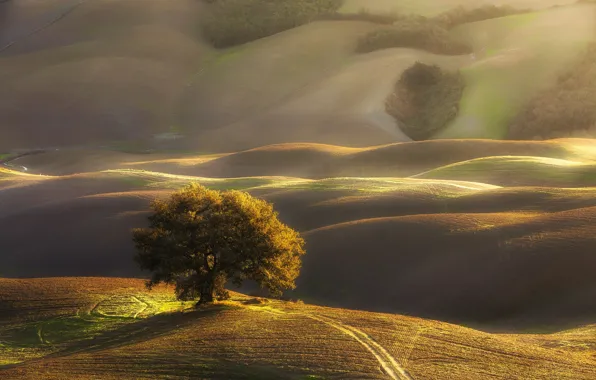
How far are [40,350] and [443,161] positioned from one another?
175 feet

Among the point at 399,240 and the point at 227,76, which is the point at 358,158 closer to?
the point at 399,240

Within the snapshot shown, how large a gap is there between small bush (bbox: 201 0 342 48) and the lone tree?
10722 cm

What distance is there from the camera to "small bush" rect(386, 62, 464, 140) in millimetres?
107250

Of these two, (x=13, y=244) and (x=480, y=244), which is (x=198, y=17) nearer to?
(x=13, y=244)

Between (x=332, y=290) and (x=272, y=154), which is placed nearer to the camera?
(x=332, y=290)

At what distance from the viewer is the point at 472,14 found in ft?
454

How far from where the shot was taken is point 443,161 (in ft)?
260

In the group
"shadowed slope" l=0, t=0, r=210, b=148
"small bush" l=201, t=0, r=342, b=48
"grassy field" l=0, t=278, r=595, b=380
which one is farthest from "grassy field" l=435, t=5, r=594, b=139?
"grassy field" l=0, t=278, r=595, b=380

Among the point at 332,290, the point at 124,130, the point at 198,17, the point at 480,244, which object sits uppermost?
the point at 198,17

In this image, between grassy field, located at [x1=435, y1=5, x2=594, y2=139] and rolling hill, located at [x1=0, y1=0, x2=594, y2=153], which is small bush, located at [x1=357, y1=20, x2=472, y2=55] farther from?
grassy field, located at [x1=435, y1=5, x2=594, y2=139]

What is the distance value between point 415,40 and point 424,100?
1802 cm

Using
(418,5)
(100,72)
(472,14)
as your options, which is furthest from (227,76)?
(472,14)

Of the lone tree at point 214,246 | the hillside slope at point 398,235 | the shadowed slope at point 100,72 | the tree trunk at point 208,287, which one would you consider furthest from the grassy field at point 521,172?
the shadowed slope at point 100,72

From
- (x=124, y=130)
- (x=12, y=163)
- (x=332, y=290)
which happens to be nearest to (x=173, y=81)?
(x=124, y=130)
